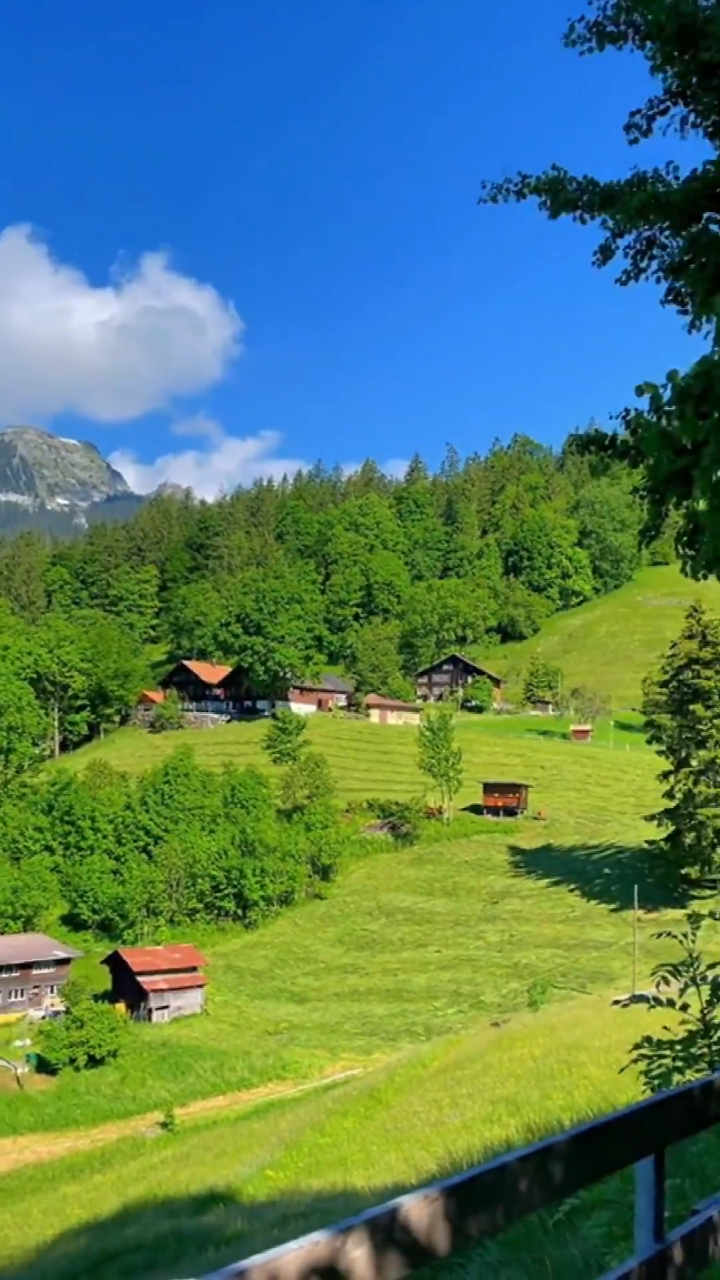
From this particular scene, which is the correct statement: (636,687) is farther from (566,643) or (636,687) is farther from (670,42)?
(670,42)

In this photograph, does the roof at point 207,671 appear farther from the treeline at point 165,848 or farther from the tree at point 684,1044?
the tree at point 684,1044

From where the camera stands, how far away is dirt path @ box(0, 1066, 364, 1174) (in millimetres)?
27328

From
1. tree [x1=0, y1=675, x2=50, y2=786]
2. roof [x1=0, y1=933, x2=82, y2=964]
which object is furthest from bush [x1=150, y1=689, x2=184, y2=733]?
roof [x1=0, y1=933, x2=82, y2=964]

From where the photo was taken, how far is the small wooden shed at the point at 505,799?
6181cm

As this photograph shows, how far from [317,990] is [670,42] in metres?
36.6

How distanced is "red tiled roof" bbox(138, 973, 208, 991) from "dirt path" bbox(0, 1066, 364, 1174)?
8782mm

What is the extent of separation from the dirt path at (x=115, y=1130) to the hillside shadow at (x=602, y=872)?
17187 millimetres

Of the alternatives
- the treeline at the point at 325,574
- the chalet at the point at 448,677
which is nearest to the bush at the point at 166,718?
the treeline at the point at 325,574

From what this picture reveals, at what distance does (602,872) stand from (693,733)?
11295mm

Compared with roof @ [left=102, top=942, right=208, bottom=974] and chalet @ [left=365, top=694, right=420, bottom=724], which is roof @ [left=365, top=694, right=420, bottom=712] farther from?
roof @ [left=102, top=942, right=208, bottom=974]

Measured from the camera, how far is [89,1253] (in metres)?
15.5

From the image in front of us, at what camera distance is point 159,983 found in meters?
39.2

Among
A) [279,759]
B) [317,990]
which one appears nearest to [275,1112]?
[317,990]

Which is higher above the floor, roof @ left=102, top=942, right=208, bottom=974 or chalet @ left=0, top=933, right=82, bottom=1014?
roof @ left=102, top=942, right=208, bottom=974
